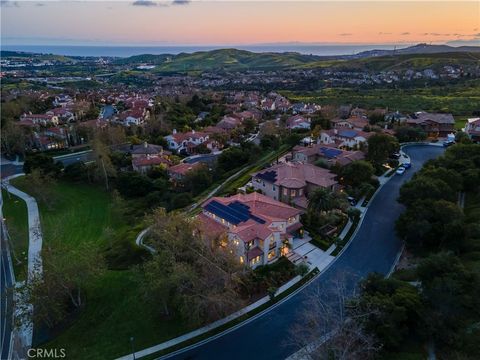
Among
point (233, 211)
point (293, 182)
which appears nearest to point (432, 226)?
point (293, 182)

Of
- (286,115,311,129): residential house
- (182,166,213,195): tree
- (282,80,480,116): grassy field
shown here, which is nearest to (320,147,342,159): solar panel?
(182,166,213,195): tree

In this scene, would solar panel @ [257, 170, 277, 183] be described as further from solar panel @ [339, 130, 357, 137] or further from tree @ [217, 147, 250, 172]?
solar panel @ [339, 130, 357, 137]

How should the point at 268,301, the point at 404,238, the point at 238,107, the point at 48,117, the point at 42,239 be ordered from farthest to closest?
the point at 238,107 → the point at 48,117 → the point at 42,239 → the point at 404,238 → the point at 268,301

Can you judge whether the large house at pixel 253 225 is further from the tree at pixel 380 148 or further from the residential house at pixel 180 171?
the tree at pixel 380 148

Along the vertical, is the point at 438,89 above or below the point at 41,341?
above

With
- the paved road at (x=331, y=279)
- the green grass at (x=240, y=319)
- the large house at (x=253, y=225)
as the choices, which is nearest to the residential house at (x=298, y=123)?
the paved road at (x=331, y=279)

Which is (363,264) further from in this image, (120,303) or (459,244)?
(120,303)

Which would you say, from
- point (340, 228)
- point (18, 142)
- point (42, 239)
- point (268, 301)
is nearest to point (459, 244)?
point (340, 228)
